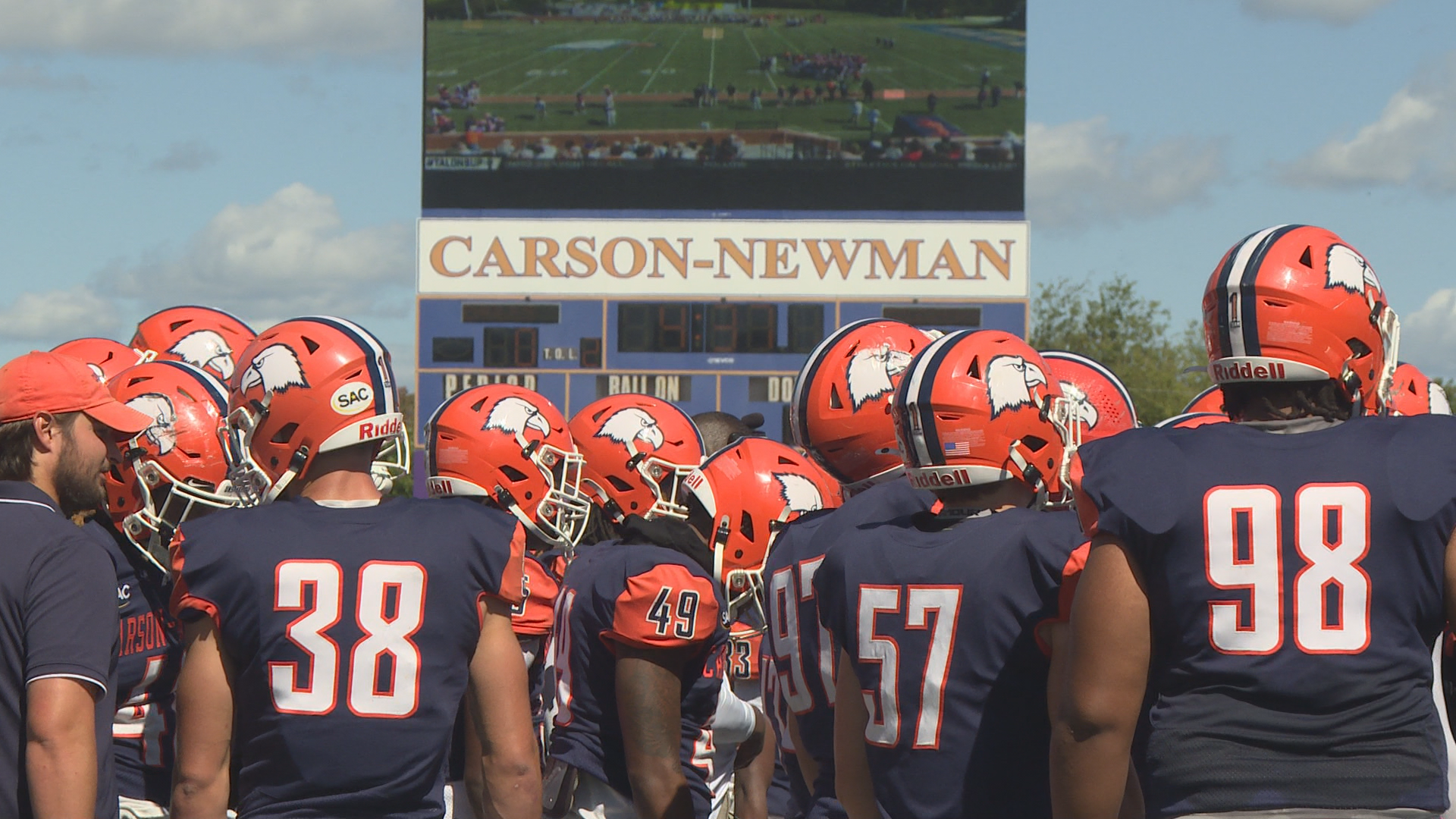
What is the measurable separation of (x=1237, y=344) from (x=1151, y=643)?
65cm

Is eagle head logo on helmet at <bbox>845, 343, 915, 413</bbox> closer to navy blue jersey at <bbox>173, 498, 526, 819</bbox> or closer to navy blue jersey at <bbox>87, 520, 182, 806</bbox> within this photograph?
navy blue jersey at <bbox>173, 498, 526, 819</bbox>

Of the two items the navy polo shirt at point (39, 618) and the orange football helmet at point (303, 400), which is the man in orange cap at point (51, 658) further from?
the orange football helmet at point (303, 400)

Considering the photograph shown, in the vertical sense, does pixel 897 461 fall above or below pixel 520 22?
below

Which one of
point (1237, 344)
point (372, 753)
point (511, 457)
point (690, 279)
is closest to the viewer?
point (1237, 344)

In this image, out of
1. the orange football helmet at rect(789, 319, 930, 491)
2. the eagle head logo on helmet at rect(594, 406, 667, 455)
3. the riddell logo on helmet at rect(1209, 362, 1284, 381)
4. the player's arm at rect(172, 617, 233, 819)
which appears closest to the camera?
the riddell logo on helmet at rect(1209, 362, 1284, 381)

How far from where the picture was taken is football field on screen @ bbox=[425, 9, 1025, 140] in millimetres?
31516

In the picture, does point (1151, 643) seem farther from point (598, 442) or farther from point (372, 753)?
point (598, 442)

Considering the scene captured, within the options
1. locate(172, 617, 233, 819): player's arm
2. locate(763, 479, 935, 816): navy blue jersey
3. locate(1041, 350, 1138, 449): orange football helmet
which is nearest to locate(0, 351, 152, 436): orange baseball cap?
locate(172, 617, 233, 819): player's arm

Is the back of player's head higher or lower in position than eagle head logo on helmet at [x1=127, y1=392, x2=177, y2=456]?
lower

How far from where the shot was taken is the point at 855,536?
372 cm

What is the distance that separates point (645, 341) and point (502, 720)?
81.1 ft

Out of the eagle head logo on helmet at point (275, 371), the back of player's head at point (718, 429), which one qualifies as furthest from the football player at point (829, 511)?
the back of player's head at point (718, 429)

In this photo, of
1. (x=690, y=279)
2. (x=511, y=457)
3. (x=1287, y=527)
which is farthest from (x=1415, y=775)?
(x=690, y=279)

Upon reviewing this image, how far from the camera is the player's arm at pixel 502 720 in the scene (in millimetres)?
3867
